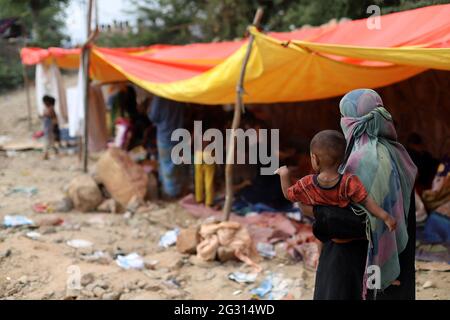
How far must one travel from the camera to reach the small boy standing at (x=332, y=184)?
5.61 ft

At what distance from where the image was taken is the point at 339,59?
4094 mm

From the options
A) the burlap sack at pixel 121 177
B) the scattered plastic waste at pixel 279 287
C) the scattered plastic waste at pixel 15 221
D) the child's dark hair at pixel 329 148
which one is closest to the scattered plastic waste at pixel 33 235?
the scattered plastic waste at pixel 15 221

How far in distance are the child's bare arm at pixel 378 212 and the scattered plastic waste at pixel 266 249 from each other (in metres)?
2.46

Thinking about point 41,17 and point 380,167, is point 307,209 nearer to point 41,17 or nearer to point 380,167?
point 380,167

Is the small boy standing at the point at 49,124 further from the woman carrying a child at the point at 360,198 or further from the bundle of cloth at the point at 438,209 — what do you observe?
the woman carrying a child at the point at 360,198

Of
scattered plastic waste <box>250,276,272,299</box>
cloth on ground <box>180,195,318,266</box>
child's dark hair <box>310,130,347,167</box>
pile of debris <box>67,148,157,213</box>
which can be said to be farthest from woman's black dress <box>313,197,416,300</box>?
pile of debris <box>67,148,157,213</box>

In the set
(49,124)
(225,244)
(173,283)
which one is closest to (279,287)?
(225,244)

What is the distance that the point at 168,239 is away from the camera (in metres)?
4.52

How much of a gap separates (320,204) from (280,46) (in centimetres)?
215

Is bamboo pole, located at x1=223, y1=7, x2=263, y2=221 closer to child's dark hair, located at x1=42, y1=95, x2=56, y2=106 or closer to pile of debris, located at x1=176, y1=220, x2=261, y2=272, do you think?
pile of debris, located at x1=176, y1=220, x2=261, y2=272

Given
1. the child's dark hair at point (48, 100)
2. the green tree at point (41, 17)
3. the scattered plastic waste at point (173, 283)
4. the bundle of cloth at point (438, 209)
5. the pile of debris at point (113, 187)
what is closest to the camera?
the scattered plastic waste at point (173, 283)

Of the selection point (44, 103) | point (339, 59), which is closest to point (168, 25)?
point (44, 103)

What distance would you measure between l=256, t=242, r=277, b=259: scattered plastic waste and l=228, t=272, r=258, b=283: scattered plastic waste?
0.41 meters

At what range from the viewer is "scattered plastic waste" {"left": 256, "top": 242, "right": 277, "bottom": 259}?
4.10 metres
